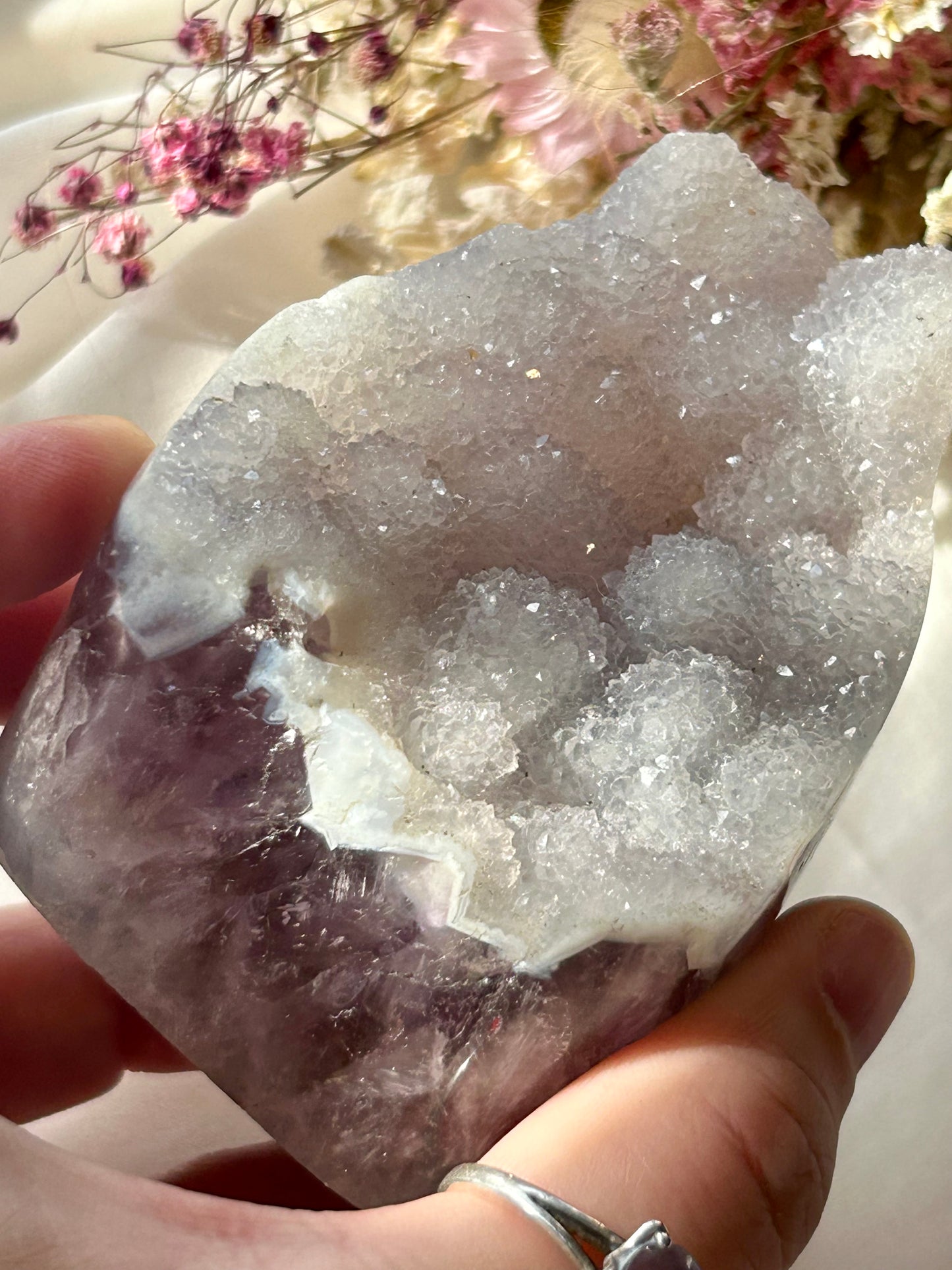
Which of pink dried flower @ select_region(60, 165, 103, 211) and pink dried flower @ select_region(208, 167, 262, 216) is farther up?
pink dried flower @ select_region(60, 165, 103, 211)

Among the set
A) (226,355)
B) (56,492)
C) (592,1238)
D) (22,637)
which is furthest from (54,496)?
(592,1238)

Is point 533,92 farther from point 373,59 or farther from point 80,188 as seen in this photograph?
point 80,188

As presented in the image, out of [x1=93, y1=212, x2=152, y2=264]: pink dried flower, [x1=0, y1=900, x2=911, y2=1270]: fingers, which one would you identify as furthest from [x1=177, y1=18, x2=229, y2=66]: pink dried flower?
[x1=0, y1=900, x2=911, y2=1270]: fingers

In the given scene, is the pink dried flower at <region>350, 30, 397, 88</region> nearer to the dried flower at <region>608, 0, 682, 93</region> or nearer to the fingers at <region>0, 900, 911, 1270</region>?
the dried flower at <region>608, 0, 682, 93</region>

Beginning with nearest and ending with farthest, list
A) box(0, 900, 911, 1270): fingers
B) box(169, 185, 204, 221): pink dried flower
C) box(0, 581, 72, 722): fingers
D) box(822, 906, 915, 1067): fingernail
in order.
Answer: box(0, 900, 911, 1270): fingers < box(822, 906, 915, 1067): fingernail < box(0, 581, 72, 722): fingers < box(169, 185, 204, 221): pink dried flower

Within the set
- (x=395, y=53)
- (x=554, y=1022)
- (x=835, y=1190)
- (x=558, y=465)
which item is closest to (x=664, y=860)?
(x=554, y=1022)

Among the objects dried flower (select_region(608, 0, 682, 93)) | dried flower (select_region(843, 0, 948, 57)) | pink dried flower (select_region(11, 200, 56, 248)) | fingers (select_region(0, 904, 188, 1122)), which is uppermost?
pink dried flower (select_region(11, 200, 56, 248))

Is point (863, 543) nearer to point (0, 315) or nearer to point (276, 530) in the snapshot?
point (276, 530)
